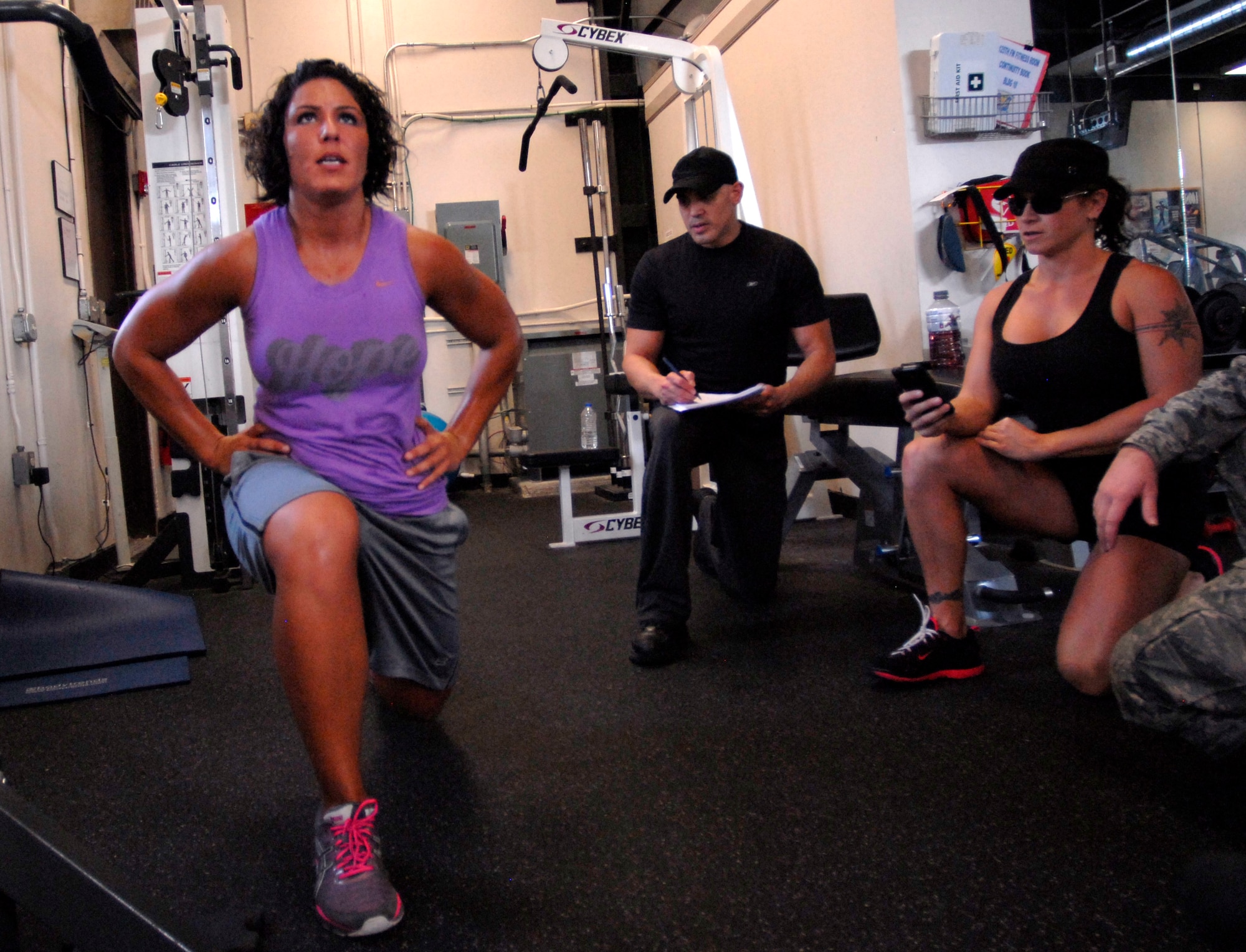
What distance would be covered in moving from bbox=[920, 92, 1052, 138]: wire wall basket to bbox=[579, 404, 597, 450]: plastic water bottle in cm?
300

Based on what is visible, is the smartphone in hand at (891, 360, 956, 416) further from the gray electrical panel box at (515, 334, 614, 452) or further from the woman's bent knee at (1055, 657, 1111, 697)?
the gray electrical panel box at (515, 334, 614, 452)

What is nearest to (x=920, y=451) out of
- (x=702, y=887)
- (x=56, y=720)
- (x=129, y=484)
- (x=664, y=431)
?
(x=664, y=431)

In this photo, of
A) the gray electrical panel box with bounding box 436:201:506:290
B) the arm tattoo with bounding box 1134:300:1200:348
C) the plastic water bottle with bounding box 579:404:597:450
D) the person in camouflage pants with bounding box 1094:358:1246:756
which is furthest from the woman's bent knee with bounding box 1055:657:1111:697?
the gray electrical panel box with bounding box 436:201:506:290

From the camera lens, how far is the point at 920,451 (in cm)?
186

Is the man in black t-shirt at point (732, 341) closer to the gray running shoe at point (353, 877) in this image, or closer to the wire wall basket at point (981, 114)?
the wire wall basket at point (981, 114)

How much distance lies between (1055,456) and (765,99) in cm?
303

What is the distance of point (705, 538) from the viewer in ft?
9.53

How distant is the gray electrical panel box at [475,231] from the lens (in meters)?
6.12

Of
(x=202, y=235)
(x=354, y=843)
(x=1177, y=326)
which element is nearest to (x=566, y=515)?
(x=202, y=235)

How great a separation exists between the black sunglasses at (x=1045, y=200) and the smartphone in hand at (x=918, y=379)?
364mm

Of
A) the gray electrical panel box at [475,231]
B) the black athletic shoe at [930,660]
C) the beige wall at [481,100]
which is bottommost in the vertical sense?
the black athletic shoe at [930,660]

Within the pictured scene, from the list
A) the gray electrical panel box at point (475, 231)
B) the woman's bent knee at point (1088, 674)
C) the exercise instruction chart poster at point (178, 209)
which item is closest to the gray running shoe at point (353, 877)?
the woman's bent knee at point (1088, 674)

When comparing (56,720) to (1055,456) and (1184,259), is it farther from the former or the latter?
(1184,259)

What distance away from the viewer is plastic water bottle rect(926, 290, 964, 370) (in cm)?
306
